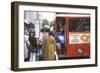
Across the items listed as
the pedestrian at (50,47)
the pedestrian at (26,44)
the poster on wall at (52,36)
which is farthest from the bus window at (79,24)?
the pedestrian at (26,44)

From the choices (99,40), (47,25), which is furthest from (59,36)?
(99,40)

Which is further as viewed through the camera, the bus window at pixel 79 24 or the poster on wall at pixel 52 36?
the bus window at pixel 79 24

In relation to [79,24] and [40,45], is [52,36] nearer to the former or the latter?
[40,45]

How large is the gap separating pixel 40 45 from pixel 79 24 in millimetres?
335

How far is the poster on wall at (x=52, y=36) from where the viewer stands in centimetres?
146

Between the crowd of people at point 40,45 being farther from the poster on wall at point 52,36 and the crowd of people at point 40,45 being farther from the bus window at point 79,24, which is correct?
the bus window at point 79,24

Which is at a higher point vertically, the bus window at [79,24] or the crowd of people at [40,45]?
the bus window at [79,24]

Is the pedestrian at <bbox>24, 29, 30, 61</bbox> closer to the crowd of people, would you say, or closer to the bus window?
the crowd of people

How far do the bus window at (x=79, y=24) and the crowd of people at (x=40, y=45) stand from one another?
0.54 feet

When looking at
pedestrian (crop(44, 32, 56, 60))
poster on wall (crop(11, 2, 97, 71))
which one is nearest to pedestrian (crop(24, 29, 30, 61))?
poster on wall (crop(11, 2, 97, 71))

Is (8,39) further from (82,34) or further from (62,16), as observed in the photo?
(82,34)

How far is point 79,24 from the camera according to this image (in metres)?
1.63

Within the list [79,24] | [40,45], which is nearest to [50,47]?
[40,45]

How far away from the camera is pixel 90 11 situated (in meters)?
1.66
